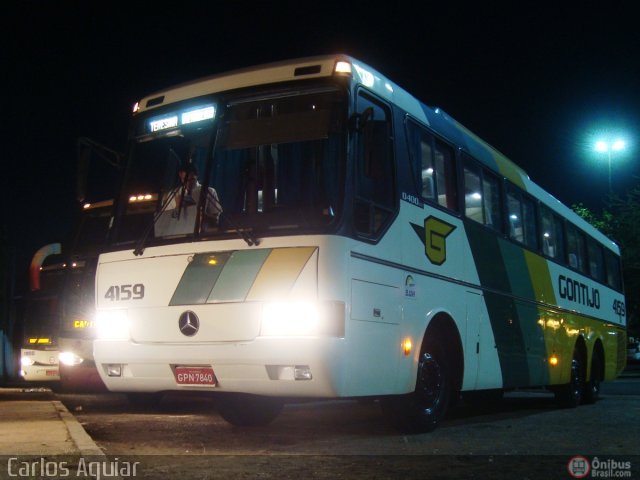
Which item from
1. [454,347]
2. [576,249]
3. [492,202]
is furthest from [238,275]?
[576,249]

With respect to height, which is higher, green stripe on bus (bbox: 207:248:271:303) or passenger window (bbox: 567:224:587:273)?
passenger window (bbox: 567:224:587:273)

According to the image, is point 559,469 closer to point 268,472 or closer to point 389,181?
point 268,472

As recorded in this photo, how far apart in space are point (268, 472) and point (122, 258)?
9.67 ft

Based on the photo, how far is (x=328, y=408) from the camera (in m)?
12.5

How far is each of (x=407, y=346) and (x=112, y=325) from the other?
2.93 m

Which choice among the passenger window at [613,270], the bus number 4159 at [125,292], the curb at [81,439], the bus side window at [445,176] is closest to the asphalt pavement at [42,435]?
the curb at [81,439]

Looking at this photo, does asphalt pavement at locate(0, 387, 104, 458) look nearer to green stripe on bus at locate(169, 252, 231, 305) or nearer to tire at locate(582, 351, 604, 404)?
green stripe on bus at locate(169, 252, 231, 305)

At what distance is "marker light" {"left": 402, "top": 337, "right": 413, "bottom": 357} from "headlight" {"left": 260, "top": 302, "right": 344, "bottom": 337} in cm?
120

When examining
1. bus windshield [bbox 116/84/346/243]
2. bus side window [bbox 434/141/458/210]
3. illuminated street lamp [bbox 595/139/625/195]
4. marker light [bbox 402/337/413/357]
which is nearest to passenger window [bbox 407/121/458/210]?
bus side window [bbox 434/141/458/210]

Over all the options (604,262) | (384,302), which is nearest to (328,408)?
(384,302)

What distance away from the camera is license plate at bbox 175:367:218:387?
710cm

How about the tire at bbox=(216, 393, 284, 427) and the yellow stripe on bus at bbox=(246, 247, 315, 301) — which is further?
the tire at bbox=(216, 393, 284, 427)

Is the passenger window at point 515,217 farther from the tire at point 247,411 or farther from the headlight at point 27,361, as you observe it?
the headlight at point 27,361

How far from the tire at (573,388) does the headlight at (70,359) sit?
903 cm
